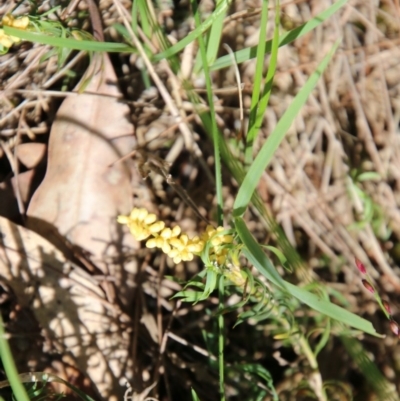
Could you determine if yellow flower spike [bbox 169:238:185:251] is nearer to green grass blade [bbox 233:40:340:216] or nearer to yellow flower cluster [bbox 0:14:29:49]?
green grass blade [bbox 233:40:340:216]

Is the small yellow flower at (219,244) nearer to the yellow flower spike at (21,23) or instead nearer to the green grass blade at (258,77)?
the green grass blade at (258,77)

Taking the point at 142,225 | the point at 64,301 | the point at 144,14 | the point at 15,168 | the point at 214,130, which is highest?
the point at 144,14

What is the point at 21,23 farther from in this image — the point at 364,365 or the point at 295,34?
the point at 364,365

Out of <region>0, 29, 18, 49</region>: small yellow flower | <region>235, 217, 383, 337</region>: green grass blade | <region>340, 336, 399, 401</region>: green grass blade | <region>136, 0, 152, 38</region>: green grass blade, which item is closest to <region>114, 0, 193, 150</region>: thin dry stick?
<region>136, 0, 152, 38</region>: green grass blade

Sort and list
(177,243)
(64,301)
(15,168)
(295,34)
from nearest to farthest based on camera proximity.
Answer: (177,243)
(295,34)
(64,301)
(15,168)

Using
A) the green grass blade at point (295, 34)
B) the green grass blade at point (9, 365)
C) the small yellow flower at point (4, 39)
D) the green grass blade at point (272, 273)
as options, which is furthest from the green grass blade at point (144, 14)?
the green grass blade at point (9, 365)

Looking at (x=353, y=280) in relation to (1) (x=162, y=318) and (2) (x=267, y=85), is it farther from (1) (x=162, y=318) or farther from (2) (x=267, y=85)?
(2) (x=267, y=85)

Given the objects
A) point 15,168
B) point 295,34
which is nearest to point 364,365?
point 295,34

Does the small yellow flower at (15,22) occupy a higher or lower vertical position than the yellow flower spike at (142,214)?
higher

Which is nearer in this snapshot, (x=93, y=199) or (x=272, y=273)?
(x=272, y=273)
